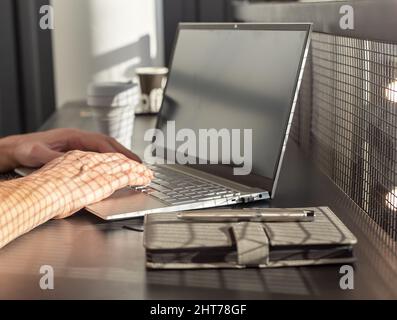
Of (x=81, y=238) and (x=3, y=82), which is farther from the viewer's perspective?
(x=3, y=82)

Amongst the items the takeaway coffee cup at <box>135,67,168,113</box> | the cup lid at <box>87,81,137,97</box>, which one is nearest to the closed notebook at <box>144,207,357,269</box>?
the cup lid at <box>87,81,137,97</box>

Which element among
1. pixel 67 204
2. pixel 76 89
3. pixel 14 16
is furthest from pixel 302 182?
pixel 14 16

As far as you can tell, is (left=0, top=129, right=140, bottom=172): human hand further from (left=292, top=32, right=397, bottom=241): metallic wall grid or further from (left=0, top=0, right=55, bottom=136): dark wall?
(left=0, top=0, right=55, bottom=136): dark wall

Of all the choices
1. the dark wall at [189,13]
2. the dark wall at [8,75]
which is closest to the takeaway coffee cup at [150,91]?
the dark wall at [189,13]

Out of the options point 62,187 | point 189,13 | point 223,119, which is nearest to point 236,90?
point 223,119

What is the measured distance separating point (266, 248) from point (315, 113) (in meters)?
0.57

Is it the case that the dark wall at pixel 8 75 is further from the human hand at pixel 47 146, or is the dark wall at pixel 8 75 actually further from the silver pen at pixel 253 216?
the silver pen at pixel 253 216

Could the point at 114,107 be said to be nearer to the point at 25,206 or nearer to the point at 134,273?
the point at 25,206

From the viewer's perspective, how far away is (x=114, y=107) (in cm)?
130

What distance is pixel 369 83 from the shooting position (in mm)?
810

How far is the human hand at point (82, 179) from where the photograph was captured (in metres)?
0.78

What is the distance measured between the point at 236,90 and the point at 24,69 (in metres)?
1.39

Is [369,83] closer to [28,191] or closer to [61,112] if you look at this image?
[28,191]

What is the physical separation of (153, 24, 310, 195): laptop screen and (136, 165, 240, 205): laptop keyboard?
5 cm
